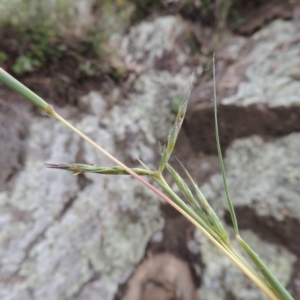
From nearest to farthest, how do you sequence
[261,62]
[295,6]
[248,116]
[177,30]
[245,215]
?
[245,215] → [248,116] → [261,62] → [295,6] → [177,30]

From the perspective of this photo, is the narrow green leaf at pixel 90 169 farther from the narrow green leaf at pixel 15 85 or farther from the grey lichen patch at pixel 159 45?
the grey lichen patch at pixel 159 45

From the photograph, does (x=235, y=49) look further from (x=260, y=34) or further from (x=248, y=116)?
(x=248, y=116)

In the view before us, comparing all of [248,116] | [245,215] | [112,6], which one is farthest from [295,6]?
[245,215]

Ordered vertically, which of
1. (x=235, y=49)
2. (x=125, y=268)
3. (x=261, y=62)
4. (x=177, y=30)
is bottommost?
(x=125, y=268)

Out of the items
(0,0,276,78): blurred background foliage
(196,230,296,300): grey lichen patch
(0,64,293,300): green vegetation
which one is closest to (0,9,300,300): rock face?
(196,230,296,300): grey lichen patch

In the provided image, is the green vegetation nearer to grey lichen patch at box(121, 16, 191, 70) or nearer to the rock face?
the rock face

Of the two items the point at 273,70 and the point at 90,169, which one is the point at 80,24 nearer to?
the point at 273,70
